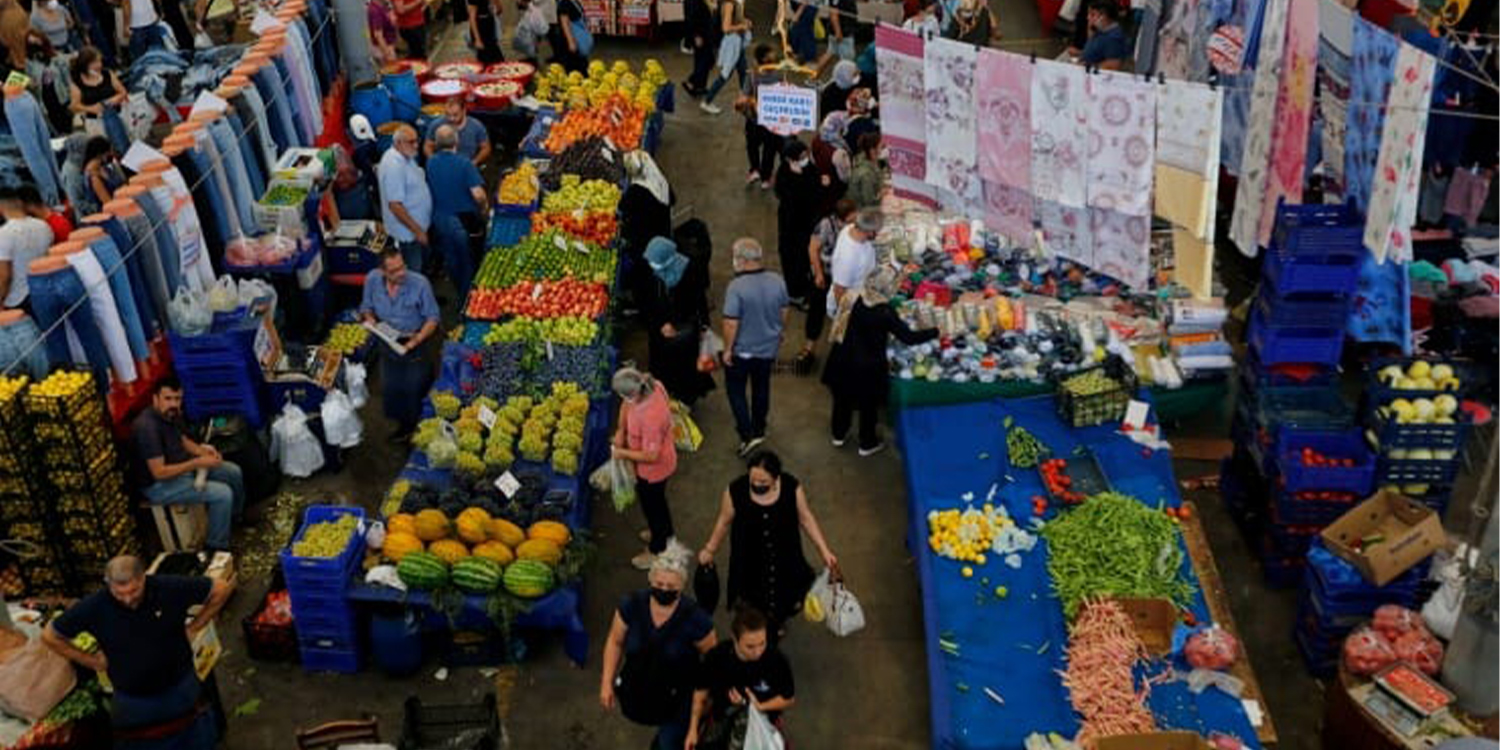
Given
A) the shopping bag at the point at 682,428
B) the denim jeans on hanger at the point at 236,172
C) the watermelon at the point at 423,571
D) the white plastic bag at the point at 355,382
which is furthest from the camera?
the denim jeans on hanger at the point at 236,172

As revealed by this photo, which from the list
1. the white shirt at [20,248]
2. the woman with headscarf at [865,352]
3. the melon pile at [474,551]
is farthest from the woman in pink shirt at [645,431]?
the white shirt at [20,248]

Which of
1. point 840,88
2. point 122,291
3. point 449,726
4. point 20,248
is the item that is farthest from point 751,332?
point 20,248

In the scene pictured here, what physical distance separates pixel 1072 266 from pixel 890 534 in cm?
307

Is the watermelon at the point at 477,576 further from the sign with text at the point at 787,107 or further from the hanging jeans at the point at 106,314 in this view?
the sign with text at the point at 787,107

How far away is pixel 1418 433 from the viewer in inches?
328

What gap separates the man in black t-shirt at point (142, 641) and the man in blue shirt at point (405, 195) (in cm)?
494

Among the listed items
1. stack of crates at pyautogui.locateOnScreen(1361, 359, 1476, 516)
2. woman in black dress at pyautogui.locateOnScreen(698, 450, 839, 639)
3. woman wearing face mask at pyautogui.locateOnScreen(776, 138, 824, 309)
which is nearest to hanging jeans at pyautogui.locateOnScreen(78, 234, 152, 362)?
woman in black dress at pyautogui.locateOnScreen(698, 450, 839, 639)

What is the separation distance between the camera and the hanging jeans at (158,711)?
6.80 m

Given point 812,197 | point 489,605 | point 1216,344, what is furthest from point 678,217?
point 489,605

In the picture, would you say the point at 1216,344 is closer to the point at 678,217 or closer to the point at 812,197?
the point at 812,197

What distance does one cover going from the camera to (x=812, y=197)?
37.6 ft

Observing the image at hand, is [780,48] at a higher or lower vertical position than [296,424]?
higher

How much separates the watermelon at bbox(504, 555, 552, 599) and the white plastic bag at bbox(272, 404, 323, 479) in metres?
2.88

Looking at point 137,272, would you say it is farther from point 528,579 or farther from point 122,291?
point 528,579
